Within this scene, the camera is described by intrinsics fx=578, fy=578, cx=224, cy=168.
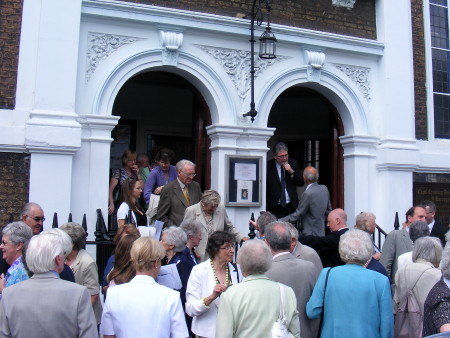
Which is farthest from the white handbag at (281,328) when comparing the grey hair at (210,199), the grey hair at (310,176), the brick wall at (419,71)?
the brick wall at (419,71)

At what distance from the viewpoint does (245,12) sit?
9281mm

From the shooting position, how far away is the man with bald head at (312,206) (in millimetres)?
7762

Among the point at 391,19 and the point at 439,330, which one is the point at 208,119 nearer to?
the point at 391,19

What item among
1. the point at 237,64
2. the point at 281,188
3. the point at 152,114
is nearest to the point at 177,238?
the point at 281,188

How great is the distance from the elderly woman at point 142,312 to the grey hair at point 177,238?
4.42ft

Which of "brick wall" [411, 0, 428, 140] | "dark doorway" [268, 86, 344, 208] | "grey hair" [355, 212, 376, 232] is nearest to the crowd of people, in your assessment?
"grey hair" [355, 212, 376, 232]

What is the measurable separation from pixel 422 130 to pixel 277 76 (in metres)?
3.09

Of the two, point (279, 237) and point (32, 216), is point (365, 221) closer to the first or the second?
point (279, 237)

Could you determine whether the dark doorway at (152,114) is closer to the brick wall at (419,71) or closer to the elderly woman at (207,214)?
the brick wall at (419,71)

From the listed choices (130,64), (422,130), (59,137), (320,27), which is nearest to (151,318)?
(59,137)

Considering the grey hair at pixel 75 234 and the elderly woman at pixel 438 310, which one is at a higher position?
the grey hair at pixel 75 234

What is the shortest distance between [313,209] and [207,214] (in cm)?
177

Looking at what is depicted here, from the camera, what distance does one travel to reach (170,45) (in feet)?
28.3

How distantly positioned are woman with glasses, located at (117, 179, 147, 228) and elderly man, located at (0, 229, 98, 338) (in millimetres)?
3490
